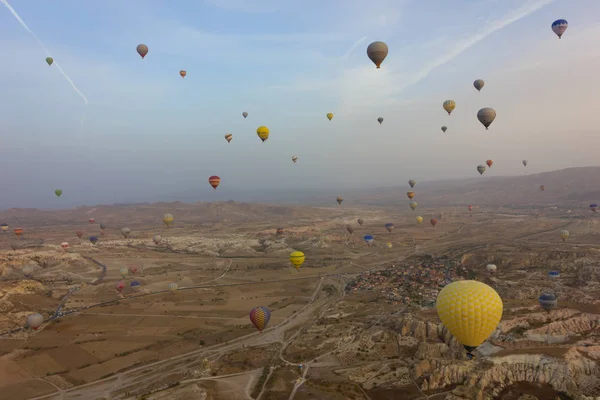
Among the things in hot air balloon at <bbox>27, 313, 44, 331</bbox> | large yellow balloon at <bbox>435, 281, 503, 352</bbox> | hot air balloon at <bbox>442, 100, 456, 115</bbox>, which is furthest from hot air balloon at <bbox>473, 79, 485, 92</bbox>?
hot air balloon at <bbox>27, 313, 44, 331</bbox>

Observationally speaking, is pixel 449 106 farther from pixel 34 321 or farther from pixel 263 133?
pixel 34 321

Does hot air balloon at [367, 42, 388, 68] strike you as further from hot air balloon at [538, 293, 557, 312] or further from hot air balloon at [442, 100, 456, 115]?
hot air balloon at [538, 293, 557, 312]

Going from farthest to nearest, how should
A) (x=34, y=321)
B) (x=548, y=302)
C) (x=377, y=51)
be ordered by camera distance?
(x=377, y=51), (x=34, y=321), (x=548, y=302)

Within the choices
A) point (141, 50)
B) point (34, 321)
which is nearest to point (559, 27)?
point (141, 50)

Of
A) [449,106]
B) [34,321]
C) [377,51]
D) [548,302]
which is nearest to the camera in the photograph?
[548,302]

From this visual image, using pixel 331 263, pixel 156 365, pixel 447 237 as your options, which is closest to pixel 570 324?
pixel 156 365

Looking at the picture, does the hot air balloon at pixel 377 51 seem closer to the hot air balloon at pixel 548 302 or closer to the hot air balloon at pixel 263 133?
the hot air balloon at pixel 263 133

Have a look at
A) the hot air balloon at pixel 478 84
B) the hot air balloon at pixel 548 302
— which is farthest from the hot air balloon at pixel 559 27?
the hot air balloon at pixel 548 302
